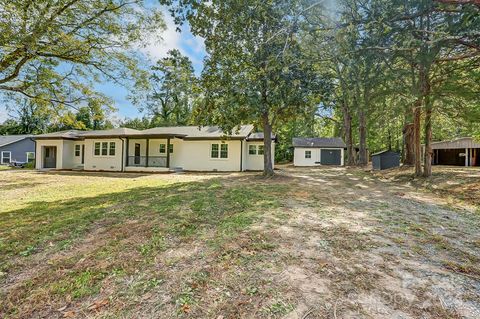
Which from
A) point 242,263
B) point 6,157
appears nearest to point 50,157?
point 6,157

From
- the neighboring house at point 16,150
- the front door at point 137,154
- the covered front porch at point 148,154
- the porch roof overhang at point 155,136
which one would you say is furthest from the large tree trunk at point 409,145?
the neighboring house at point 16,150

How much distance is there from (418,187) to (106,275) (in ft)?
37.0

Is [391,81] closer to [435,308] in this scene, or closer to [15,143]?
[435,308]

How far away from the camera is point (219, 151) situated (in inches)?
763

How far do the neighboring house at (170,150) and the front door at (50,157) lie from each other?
5.69ft

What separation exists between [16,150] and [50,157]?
1105 centimetres

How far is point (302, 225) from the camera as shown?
476 cm

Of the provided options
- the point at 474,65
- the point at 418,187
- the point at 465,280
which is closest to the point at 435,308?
the point at 465,280

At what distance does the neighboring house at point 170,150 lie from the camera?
1905cm

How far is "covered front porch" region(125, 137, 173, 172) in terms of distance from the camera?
19266 millimetres

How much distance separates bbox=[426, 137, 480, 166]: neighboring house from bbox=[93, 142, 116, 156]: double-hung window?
2957 cm

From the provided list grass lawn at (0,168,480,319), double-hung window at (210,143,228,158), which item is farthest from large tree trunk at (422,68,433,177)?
double-hung window at (210,143,228,158)

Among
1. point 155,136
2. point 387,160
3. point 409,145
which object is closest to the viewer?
point 155,136

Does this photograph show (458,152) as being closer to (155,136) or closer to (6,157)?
(155,136)
